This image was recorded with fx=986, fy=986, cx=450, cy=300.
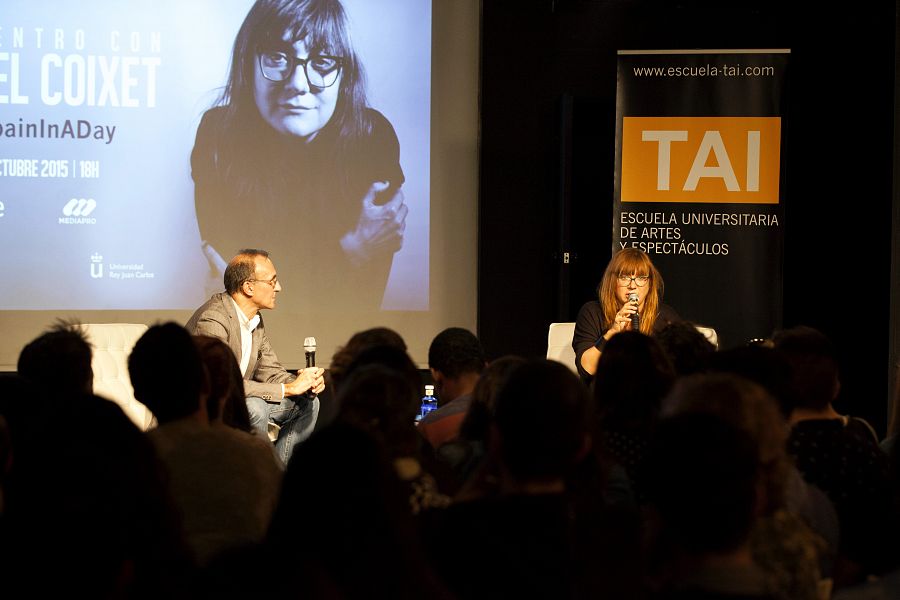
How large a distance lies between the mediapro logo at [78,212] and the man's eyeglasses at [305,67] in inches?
49.0

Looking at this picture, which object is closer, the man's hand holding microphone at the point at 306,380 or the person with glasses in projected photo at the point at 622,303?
the man's hand holding microphone at the point at 306,380

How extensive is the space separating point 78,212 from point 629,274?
3138mm

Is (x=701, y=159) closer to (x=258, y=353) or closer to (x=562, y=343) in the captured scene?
(x=562, y=343)

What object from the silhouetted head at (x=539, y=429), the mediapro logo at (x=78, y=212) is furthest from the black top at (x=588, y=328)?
the silhouetted head at (x=539, y=429)

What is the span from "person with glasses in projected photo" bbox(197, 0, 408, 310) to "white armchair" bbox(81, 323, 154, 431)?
138cm

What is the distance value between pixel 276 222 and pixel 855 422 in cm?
393

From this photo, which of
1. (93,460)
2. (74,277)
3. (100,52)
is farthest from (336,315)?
(93,460)

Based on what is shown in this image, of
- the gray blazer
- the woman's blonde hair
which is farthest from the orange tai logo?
the gray blazer

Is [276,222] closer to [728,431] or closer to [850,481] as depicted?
[850,481]

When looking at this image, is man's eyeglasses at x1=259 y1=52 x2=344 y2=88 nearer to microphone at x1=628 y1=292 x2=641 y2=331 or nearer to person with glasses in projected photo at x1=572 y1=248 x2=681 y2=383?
person with glasses in projected photo at x1=572 y1=248 x2=681 y2=383

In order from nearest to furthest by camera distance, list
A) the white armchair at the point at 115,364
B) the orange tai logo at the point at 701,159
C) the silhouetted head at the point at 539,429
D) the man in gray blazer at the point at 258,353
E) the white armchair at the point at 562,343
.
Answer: the silhouetted head at the point at 539,429, the white armchair at the point at 115,364, the man in gray blazer at the point at 258,353, the white armchair at the point at 562,343, the orange tai logo at the point at 701,159

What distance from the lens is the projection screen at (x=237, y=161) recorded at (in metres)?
5.53

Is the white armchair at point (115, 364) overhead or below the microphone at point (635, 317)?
below

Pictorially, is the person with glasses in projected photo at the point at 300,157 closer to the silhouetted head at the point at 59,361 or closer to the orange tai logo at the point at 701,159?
the orange tai logo at the point at 701,159
